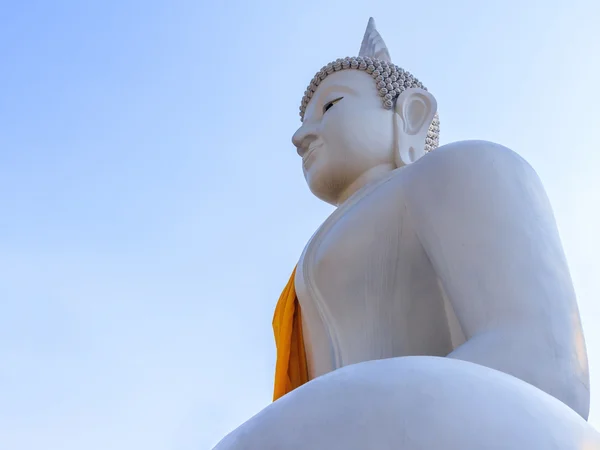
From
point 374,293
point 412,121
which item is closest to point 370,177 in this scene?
point 412,121

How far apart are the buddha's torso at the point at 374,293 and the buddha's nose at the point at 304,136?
0.52 m

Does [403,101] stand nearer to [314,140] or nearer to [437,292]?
[314,140]

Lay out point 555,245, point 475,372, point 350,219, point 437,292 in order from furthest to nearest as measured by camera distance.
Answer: point 350,219
point 437,292
point 555,245
point 475,372

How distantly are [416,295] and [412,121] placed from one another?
0.98 m

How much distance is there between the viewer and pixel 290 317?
3371 millimetres

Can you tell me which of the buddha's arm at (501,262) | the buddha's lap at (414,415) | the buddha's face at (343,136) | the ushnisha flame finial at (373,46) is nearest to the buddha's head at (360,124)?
the buddha's face at (343,136)

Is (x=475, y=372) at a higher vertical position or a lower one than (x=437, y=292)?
lower

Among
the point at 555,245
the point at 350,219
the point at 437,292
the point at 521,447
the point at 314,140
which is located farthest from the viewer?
the point at 314,140

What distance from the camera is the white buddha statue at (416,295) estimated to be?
1243 millimetres

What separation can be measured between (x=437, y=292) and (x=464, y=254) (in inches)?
13.9

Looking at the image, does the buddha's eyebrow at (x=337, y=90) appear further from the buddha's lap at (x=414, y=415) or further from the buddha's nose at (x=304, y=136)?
the buddha's lap at (x=414, y=415)

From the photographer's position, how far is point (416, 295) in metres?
3.06

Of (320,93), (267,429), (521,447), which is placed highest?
(320,93)

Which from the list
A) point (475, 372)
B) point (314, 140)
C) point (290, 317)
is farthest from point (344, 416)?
point (314, 140)
